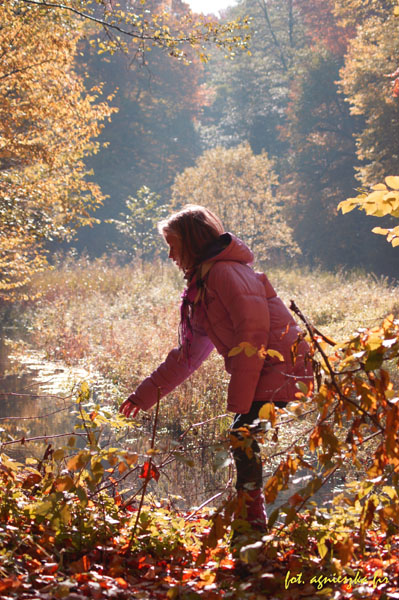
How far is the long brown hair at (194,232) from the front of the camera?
293 centimetres

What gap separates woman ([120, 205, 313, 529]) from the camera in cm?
271

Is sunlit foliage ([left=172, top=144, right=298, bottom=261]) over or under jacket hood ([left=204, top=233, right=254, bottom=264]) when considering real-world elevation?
over

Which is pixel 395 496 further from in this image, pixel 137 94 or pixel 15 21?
pixel 137 94

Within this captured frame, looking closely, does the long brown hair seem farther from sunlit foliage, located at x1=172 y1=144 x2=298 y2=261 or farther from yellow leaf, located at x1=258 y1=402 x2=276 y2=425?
sunlit foliage, located at x1=172 y1=144 x2=298 y2=261

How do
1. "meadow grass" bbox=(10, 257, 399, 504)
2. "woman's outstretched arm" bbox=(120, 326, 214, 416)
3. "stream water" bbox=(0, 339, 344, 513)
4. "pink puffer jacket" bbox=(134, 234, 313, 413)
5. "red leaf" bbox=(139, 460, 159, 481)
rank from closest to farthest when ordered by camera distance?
"red leaf" bbox=(139, 460, 159, 481)
"pink puffer jacket" bbox=(134, 234, 313, 413)
"woman's outstretched arm" bbox=(120, 326, 214, 416)
"stream water" bbox=(0, 339, 344, 513)
"meadow grass" bbox=(10, 257, 399, 504)

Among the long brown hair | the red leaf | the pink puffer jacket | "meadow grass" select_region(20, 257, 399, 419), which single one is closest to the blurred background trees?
"meadow grass" select_region(20, 257, 399, 419)

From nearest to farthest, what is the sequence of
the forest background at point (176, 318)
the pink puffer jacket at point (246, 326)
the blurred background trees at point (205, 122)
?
the forest background at point (176, 318) < the pink puffer jacket at point (246, 326) < the blurred background trees at point (205, 122)

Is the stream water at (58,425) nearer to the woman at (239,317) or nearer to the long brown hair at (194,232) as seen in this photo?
the woman at (239,317)

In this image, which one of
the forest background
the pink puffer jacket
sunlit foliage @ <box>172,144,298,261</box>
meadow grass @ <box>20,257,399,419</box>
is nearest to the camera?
the forest background

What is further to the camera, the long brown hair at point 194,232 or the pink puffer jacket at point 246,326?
the long brown hair at point 194,232

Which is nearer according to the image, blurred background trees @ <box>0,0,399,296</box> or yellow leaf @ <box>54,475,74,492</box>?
yellow leaf @ <box>54,475,74,492</box>

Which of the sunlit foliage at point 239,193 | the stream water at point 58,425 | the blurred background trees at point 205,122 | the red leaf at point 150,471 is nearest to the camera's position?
the red leaf at point 150,471

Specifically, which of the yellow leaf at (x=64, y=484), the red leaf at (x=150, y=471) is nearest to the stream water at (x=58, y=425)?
the red leaf at (x=150, y=471)

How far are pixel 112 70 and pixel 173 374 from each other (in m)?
40.1
